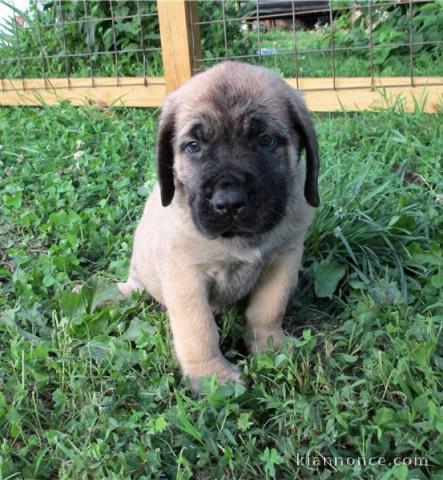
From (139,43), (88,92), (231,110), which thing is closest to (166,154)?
(231,110)

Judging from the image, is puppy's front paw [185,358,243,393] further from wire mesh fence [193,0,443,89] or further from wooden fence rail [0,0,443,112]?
wire mesh fence [193,0,443,89]

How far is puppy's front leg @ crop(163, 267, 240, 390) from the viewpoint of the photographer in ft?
7.66

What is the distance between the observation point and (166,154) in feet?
8.33

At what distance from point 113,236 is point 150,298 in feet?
2.12

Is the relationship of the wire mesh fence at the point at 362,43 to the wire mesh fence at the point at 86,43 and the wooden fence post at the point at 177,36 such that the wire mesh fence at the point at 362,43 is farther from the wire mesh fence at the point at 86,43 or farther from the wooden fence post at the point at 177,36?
the wire mesh fence at the point at 86,43

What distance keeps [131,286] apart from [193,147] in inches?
35.6

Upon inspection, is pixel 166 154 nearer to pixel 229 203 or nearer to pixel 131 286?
pixel 229 203

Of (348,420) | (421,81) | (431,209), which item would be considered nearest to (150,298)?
(348,420)

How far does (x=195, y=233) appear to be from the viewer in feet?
7.80

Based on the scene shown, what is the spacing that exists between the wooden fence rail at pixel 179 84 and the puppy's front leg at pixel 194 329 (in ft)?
9.36

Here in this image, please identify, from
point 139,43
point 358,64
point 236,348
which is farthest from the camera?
point 358,64

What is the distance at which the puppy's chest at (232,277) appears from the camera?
→ 2.41 meters

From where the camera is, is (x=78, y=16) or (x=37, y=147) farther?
(x=78, y=16)

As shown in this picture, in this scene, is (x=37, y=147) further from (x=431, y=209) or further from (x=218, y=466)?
(x=218, y=466)
